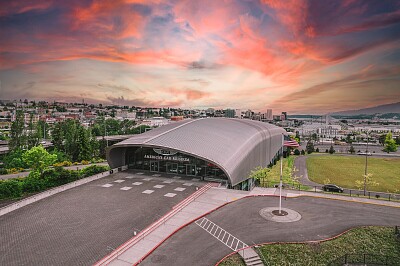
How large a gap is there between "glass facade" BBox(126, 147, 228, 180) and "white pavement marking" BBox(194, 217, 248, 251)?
1538cm

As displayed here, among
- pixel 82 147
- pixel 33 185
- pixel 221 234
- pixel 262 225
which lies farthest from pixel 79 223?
pixel 82 147

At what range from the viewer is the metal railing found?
17.6 meters

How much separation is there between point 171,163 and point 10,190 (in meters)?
21.8

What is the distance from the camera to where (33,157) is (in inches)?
1540

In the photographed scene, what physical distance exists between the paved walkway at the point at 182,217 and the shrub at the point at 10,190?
Result: 69.3 ft

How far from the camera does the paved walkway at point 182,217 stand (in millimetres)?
18047

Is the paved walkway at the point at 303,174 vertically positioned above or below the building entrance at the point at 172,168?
below

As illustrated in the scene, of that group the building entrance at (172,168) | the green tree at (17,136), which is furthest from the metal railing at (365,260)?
the green tree at (17,136)

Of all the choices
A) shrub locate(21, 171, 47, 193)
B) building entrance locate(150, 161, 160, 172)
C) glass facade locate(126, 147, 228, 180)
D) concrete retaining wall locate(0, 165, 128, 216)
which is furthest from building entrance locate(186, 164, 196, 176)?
shrub locate(21, 171, 47, 193)

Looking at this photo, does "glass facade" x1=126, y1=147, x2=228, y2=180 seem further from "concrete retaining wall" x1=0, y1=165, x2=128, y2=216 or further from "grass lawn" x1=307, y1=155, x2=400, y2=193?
"grass lawn" x1=307, y1=155, x2=400, y2=193

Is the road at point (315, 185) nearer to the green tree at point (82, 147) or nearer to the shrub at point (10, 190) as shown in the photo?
the shrub at point (10, 190)

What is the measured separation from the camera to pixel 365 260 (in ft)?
59.3

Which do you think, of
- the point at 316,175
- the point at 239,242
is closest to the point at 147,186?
the point at 239,242

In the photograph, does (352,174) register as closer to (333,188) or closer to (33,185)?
(333,188)
